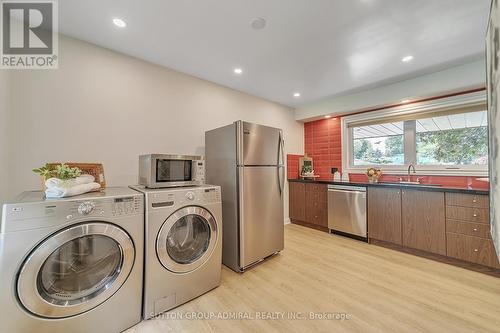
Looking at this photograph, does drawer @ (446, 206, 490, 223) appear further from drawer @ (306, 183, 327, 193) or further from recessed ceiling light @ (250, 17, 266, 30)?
recessed ceiling light @ (250, 17, 266, 30)

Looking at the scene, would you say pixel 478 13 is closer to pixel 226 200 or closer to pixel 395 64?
pixel 395 64

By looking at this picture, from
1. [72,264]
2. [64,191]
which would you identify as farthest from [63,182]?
[72,264]

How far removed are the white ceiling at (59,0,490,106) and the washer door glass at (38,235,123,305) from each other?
1797 millimetres

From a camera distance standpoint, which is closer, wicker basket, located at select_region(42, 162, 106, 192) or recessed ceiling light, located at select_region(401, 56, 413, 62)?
wicker basket, located at select_region(42, 162, 106, 192)

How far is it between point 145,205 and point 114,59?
68.0 inches

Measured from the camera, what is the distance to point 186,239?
184 centimetres

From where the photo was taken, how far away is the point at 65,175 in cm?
141

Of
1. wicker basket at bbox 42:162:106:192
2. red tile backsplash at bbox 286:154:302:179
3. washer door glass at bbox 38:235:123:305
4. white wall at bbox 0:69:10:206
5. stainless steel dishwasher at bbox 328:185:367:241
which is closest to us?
washer door glass at bbox 38:235:123:305

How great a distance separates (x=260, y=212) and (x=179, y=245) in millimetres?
985

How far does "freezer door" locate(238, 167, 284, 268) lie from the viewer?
7.27ft

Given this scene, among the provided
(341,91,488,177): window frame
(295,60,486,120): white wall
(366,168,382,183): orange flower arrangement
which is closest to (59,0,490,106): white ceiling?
Result: (295,60,486,120): white wall

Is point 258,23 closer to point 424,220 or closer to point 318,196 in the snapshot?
point 318,196

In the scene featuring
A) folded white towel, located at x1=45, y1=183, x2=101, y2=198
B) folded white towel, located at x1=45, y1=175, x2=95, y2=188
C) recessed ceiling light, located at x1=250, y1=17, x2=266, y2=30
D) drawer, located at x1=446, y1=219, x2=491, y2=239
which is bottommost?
drawer, located at x1=446, y1=219, x2=491, y2=239

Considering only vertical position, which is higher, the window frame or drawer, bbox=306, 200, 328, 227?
the window frame
